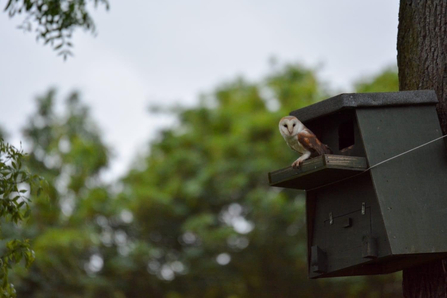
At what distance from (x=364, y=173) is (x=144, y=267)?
11634 millimetres

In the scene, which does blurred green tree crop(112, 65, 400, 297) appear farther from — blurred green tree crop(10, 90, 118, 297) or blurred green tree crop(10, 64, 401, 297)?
blurred green tree crop(10, 90, 118, 297)

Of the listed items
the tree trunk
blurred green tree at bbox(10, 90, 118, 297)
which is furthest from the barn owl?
blurred green tree at bbox(10, 90, 118, 297)

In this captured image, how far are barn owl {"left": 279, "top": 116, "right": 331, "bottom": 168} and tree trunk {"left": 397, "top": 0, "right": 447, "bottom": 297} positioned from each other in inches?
27.7

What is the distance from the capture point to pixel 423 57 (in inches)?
157

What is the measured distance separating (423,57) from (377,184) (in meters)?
0.91

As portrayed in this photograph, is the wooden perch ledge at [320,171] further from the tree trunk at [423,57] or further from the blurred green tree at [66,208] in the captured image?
the blurred green tree at [66,208]

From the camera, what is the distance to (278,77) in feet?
56.0

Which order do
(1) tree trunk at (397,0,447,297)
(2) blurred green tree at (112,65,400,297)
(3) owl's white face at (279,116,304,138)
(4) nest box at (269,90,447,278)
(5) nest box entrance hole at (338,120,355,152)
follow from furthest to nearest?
1. (2) blurred green tree at (112,65,400,297)
2. (5) nest box entrance hole at (338,120,355,152)
3. (3) owl's white face at (279,116,304,138)
4. (1) tree trunk at (397,0,447,297)
5. (4) nest box at (269,90,447,278)

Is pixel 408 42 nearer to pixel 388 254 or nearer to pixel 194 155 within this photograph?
pixel 388 254

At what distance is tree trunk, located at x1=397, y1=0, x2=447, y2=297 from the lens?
3.75 meters

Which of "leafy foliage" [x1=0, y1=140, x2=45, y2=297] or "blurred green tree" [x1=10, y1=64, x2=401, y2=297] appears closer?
"leafy foliage" [x1=0, y1=140, x2=45, y2=297]

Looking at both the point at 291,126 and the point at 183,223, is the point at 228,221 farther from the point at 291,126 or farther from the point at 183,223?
the point at 291,126

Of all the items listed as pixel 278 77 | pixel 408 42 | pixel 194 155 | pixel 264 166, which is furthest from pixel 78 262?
pixel 408 42

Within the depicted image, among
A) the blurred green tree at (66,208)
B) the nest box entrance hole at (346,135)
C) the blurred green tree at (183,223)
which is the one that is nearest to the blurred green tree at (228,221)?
the blurred green tree at (183,223)
